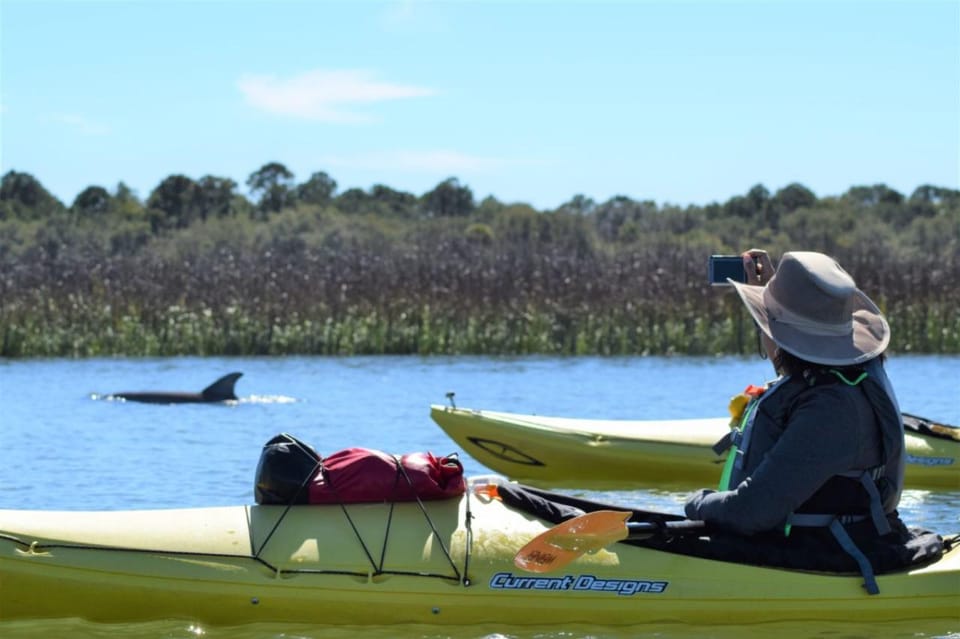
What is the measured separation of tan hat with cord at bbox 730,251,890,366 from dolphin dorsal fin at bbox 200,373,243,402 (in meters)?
9.66

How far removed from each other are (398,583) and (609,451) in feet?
14.4

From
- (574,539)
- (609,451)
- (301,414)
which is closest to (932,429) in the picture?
(609,451)

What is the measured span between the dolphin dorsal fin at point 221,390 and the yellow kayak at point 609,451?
15.5 ft

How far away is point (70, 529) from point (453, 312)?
13634 millimetres

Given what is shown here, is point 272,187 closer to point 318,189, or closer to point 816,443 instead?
point 318,189

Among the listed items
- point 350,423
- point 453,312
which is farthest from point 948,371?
point 350,423

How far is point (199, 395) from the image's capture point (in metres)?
14.3

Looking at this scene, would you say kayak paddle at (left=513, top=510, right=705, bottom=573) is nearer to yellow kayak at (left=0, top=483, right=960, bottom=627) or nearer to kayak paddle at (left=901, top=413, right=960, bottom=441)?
yellow kayak at (left=0, top=483, right=960, bottom=627)

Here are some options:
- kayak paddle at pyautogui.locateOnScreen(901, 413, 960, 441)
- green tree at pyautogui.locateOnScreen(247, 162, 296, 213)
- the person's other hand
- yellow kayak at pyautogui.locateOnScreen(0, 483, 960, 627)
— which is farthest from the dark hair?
green tree at pyautogui.locateOnScreen(247, 162, 296, 213)

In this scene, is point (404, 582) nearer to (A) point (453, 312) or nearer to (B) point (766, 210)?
(A) point (453, 312)

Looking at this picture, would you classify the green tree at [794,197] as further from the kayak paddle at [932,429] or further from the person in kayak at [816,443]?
the person in kayak at [816,443]

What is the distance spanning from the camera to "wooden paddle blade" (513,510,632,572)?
197 inches

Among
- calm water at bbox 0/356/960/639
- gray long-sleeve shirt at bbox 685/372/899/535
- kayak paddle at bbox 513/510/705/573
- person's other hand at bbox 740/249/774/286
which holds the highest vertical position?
person's other hand at bbox 740/249/774/286

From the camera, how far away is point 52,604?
17.4 ft
